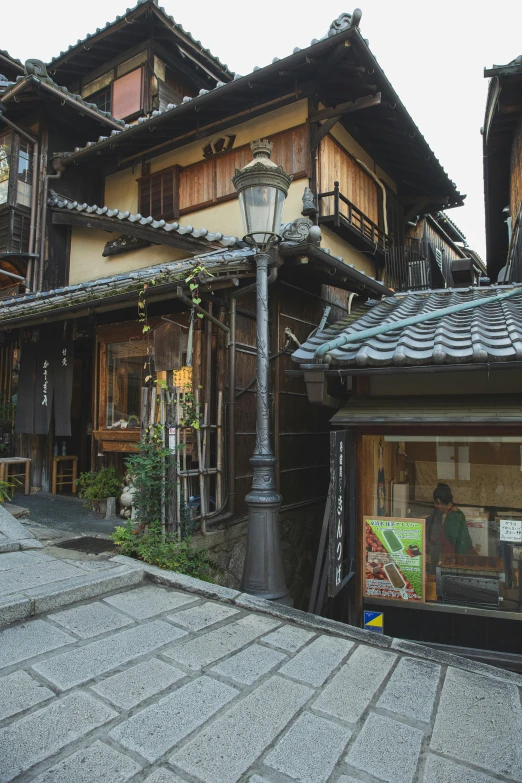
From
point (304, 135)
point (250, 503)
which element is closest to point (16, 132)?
point (304, 135)

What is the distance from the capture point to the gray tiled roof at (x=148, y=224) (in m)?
8.98

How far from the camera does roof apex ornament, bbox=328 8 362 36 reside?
8.28m

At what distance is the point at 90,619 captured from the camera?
464 centimetres

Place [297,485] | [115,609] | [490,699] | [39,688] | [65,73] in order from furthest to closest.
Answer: [65,73] → [297,485] → [115,609] → [490,699] → [39,688]

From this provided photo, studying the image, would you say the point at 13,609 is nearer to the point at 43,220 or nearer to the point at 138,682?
the point at 138,682

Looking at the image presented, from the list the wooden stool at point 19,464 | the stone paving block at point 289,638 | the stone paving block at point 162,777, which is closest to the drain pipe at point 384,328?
the stone paving block at point 289,638

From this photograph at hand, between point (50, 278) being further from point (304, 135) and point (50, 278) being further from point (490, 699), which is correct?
point (490, 699)

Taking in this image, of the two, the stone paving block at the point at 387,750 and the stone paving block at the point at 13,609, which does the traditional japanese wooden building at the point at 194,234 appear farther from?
the stone paving block at the point at 387,750

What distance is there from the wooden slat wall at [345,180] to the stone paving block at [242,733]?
30.0 feet

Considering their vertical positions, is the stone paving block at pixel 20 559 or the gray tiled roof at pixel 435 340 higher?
the gray tiled roof at pixel 435 340

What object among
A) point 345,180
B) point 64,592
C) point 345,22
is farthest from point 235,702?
point 345,180

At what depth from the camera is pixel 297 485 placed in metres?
9.92

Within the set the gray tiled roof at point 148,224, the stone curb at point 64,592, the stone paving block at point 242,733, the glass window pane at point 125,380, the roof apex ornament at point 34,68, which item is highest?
the roof apex ornament at point 34,68

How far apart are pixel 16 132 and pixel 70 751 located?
1512cm
